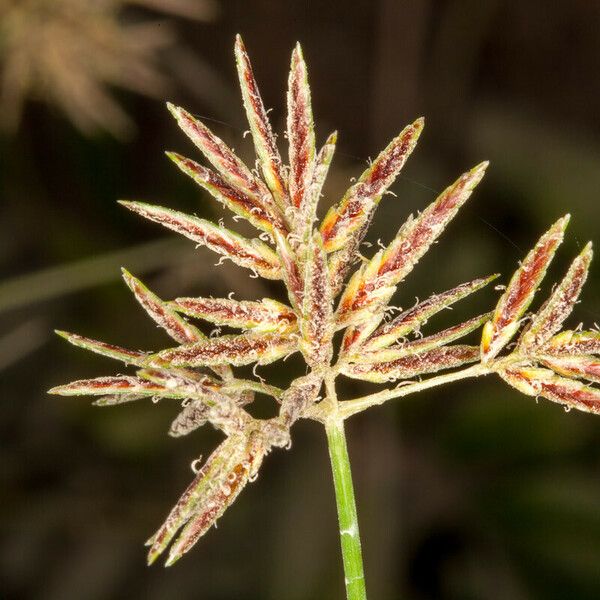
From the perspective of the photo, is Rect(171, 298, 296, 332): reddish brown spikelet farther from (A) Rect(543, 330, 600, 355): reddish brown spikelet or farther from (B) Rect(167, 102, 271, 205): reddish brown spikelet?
(A) Rect(543, 330, 600, 355): reddish brown spikelet

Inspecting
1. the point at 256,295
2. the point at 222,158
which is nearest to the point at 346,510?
the point at 222,158

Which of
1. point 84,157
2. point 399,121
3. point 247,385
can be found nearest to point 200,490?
point 247,385

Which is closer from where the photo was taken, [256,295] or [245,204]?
[245,204]

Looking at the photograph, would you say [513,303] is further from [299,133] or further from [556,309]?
[299,133]

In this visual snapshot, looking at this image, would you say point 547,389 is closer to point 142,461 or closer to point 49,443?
point 142,461

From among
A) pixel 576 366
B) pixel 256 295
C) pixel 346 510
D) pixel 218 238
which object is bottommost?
pixel 346 510

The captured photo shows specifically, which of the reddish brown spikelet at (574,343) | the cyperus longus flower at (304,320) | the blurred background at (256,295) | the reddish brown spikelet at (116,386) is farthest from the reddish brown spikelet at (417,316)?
the blurred background at (256,295)
